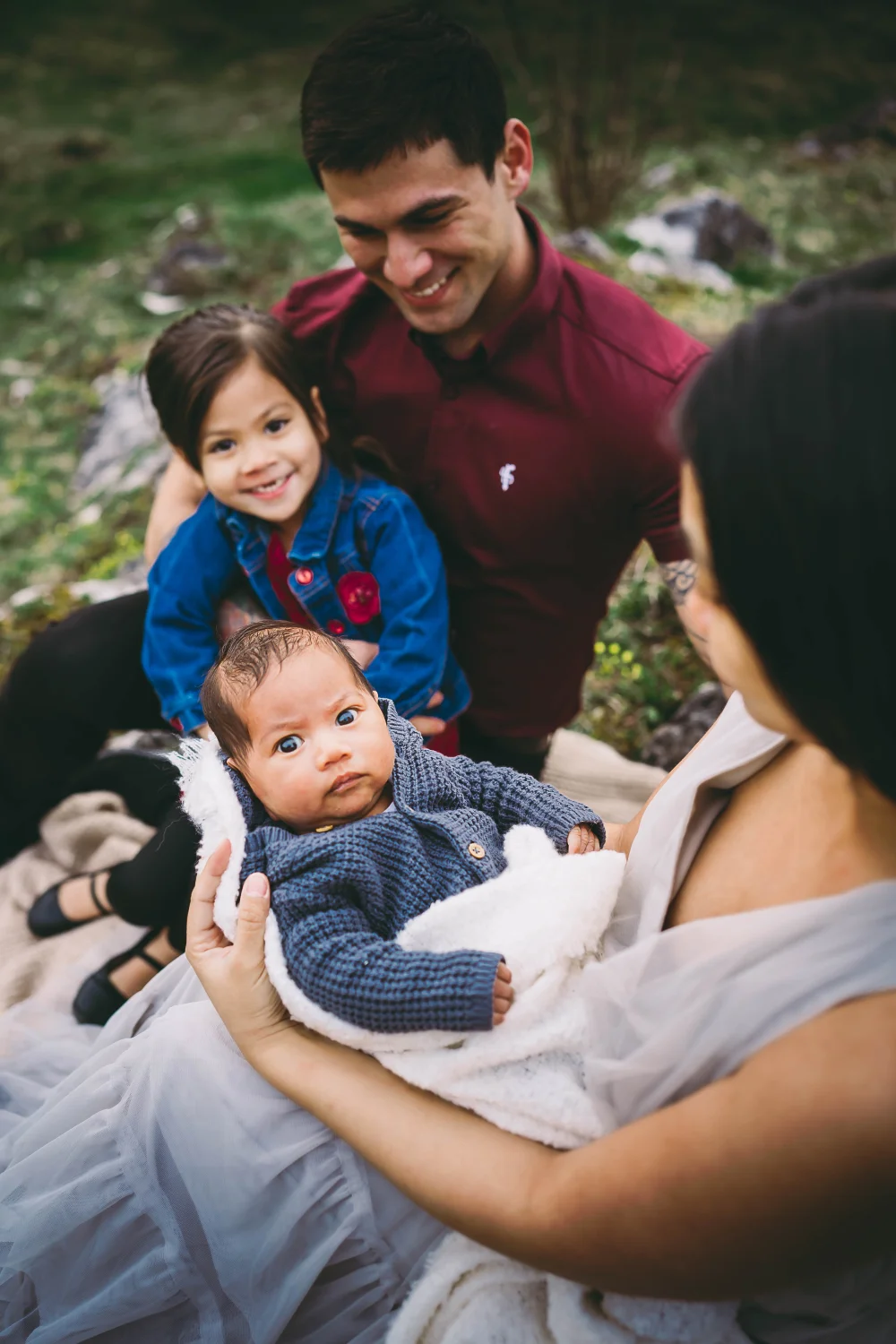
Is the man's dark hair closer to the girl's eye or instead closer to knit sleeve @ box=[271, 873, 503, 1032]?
the girl's eye

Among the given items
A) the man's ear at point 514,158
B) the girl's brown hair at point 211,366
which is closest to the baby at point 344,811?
the girl's brown hair at point 211,366

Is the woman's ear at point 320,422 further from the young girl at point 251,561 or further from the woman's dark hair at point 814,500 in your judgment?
the woman's dark hair at point 814,500

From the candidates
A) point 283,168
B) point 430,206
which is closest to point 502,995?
point 430,206

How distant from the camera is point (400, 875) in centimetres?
150

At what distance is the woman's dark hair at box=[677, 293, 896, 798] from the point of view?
0.85m

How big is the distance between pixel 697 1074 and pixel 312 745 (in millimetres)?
744

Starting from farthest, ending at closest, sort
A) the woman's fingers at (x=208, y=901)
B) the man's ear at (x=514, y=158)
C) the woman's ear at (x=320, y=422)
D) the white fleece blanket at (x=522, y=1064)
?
1. the woman's ear at (x=320, y=422)
2. the man's ear at (x=514, y=158)
3. the woman's fingers at (x=208, y=901)
4. the white fleece blanket at (x=522, y=1064)

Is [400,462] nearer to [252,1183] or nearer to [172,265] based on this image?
[252,1183]

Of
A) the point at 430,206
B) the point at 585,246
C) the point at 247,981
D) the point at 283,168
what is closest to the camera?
the point at 247,981

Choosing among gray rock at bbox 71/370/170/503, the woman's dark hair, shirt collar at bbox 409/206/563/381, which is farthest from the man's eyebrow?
gray rock at bbox 71/370/170/503

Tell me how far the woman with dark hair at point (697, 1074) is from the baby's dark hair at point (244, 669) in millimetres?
237

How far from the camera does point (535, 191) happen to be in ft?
22.1

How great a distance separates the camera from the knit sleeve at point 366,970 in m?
1.24

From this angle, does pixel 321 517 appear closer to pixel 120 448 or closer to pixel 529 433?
pixel 529 433
